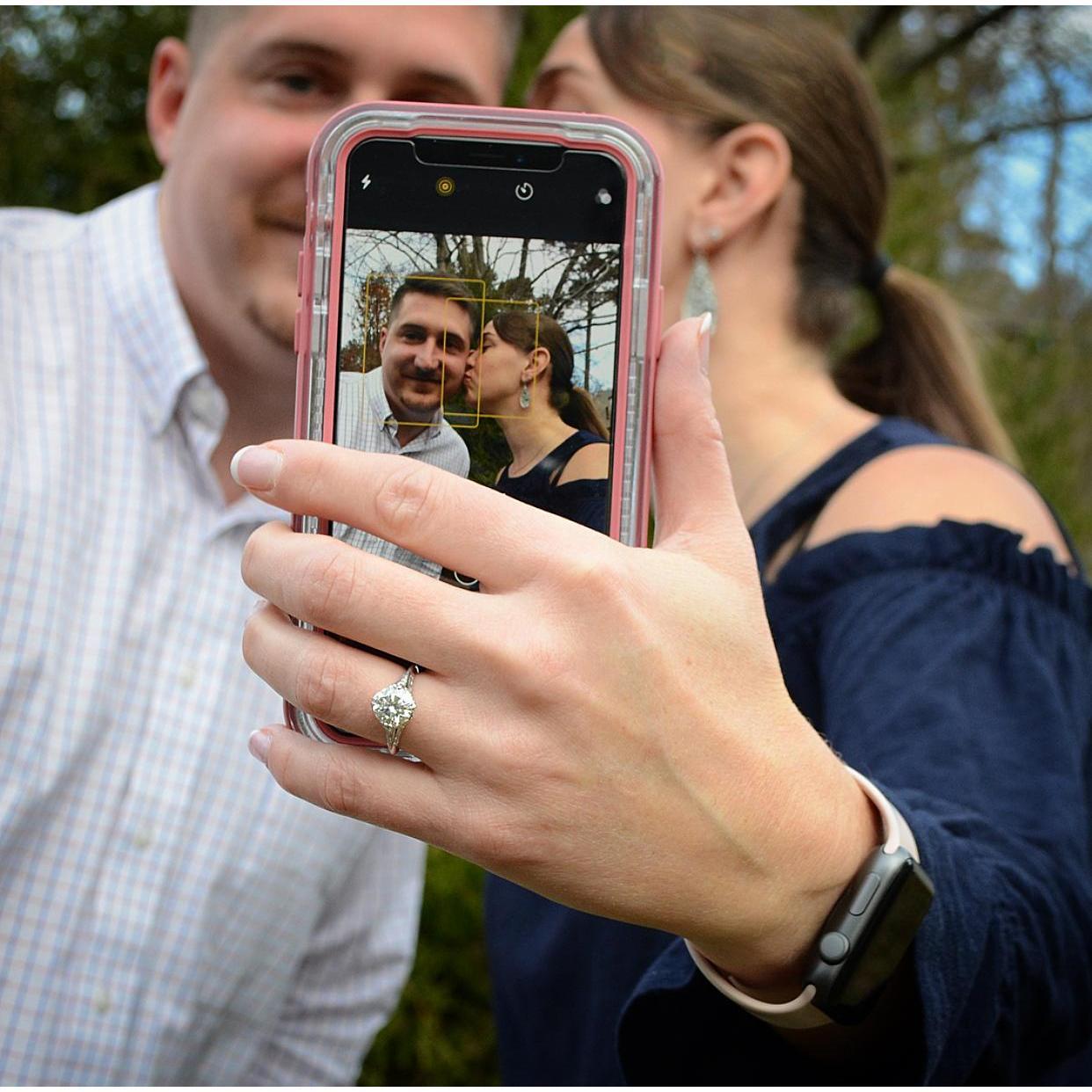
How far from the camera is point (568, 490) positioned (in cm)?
84

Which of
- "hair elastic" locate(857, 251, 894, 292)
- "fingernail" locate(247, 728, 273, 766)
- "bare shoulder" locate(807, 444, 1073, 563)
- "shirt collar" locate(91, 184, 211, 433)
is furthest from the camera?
"hair elastic" locate(857, 251, 894, 292)

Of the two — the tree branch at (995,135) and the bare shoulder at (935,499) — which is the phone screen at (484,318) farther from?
the tree branch at (995,135)

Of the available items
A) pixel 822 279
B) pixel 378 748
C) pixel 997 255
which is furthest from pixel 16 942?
pixel 997 255

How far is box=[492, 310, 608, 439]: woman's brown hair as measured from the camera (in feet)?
2.74

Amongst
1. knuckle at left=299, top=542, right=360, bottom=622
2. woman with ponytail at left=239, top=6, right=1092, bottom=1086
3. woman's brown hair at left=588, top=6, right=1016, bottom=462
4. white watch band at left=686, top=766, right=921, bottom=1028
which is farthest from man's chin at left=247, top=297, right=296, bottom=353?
white watch band at left=686, top=766, right=921, bottom=1028

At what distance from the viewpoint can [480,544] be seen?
2.23 ft

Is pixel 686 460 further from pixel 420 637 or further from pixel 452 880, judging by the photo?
pixel 452 880

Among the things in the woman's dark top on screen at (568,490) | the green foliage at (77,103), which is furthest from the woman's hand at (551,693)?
the green foliage at (77,103)

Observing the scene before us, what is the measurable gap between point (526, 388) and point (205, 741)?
3.33ft

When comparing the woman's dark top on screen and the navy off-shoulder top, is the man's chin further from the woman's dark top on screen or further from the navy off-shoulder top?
the woman's dark top on screen

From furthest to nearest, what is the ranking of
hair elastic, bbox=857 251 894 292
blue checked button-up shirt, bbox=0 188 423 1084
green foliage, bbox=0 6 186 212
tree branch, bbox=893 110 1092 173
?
tree branch, bbox=893 110 1092 173
green foliage, bbox=0 6 186 212
hair elastic, bbox=857 251 894 292
blue checked button-up shirt, bbox=0 188 423 1084

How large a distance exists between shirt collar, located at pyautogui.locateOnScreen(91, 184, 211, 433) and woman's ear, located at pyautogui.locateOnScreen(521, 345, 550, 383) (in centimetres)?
107

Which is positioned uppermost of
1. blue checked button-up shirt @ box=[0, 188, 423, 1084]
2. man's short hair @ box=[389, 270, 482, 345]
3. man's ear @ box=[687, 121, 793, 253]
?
man's ear @ box=[687, 121, 793, 253]

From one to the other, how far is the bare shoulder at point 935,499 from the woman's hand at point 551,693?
0.55 meters
